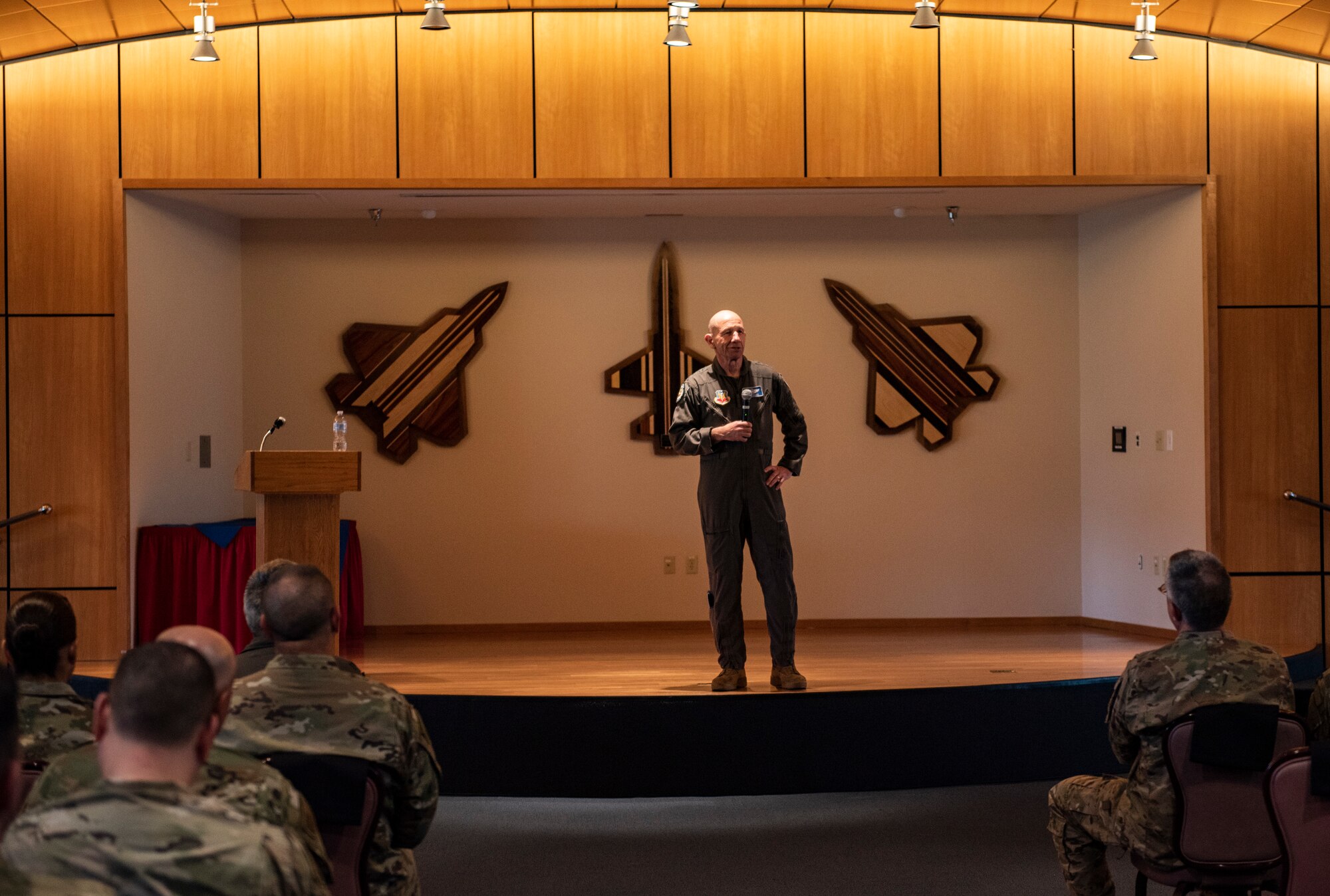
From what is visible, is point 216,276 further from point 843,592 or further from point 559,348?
point 843,592

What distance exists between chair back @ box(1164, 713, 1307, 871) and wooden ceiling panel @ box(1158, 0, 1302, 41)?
449 cm

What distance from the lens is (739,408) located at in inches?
202

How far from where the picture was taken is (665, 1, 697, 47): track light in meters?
5.89

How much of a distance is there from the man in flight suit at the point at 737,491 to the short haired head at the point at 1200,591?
2041 millimetres

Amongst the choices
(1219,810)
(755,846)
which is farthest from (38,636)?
(755,846)

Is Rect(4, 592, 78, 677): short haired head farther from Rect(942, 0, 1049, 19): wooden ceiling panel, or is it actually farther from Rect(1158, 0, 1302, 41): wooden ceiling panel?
Rect(1158, 0, 1302, 41): wooden ceiling panel

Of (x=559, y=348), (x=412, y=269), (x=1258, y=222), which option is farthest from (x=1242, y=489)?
(x=412, y=269)

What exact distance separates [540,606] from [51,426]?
2.84m

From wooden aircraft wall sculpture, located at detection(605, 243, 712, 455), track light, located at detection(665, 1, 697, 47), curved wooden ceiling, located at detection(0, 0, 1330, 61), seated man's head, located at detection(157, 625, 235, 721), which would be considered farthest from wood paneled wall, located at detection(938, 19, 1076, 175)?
seated man's head, located at detection(157, 625, 235, 721)

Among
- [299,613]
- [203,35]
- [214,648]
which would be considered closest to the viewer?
[214,648]

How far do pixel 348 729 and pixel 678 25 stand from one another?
423cm

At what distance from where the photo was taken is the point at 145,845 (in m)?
1.52

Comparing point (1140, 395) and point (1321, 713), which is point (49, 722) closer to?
point (1321, 713)

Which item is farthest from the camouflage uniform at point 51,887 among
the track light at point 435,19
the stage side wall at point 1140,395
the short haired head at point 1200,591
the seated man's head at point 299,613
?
the stage side wall at point 1140,395
